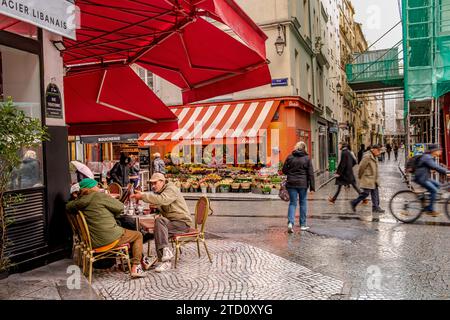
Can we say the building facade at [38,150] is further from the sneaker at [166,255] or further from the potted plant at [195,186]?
the potted plant at [195,186]

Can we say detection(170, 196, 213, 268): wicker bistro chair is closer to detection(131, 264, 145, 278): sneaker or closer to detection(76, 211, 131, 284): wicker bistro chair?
detection(131, 264, 145, 278): sneaker

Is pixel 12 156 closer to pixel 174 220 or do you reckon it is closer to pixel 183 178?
pixel 174 220

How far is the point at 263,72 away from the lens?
294 inches

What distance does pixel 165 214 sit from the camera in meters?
6.31

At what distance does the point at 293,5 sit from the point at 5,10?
1790cm

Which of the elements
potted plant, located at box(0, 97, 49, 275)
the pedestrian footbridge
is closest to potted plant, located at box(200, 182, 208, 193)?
potted plant, located at box(0, 97, 49, 275)

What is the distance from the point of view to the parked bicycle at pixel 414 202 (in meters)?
9.07

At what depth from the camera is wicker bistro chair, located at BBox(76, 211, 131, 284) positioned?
17.1 ft

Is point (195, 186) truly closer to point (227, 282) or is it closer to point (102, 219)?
point (102, 219)

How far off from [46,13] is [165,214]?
10.3 feet

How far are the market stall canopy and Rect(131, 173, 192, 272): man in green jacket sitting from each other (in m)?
2.40

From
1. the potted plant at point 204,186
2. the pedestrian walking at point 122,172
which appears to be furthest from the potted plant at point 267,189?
the pedestrian walking at point 122,172

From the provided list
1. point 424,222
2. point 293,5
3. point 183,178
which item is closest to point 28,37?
point 424,222

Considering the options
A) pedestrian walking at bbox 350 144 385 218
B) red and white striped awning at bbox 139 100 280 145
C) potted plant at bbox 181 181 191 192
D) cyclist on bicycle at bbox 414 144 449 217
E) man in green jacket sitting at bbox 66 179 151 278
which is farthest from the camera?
red and white striped awning at bbox 139 100 280 145
